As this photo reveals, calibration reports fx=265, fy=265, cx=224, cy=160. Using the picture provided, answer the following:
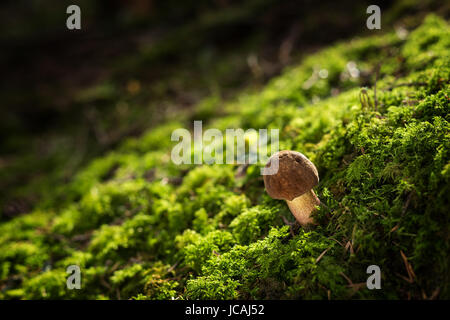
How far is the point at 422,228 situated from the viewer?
188 centimetres

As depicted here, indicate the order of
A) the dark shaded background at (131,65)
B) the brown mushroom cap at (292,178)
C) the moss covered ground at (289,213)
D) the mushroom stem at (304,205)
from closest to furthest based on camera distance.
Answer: the moss covered ground at (289,213)
the brown mushroom cap at (292,178)
the mushroom stem at (304,205)
the dark shaded background at (131,65)

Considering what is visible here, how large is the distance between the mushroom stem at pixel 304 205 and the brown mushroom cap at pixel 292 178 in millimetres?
119

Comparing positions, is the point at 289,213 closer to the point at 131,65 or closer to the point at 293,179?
the point at 293,179

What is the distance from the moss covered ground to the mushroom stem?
78 millimetres

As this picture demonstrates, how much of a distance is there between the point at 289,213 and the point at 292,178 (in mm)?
604

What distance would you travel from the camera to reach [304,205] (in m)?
2.37

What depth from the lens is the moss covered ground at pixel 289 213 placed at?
6.47 ft

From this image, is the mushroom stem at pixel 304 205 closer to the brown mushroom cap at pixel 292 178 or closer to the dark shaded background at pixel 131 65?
the brown mushroom cap at pixel 292 178

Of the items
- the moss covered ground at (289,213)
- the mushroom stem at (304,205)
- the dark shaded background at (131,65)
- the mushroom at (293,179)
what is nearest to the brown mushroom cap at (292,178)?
the mushroom at (293,179)

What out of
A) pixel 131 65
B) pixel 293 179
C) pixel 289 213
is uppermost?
pixel 131 65

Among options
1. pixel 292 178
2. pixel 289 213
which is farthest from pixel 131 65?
pixel 292 178

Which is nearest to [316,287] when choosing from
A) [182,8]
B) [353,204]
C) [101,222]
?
[353,204]

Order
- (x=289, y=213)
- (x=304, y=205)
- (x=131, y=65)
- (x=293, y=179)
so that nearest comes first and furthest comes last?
(x=293, y=179) < (x=304, y=205) < (x=289, y=213) < (x=131, y=65)

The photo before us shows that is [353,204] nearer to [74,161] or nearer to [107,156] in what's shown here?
[107,156]
